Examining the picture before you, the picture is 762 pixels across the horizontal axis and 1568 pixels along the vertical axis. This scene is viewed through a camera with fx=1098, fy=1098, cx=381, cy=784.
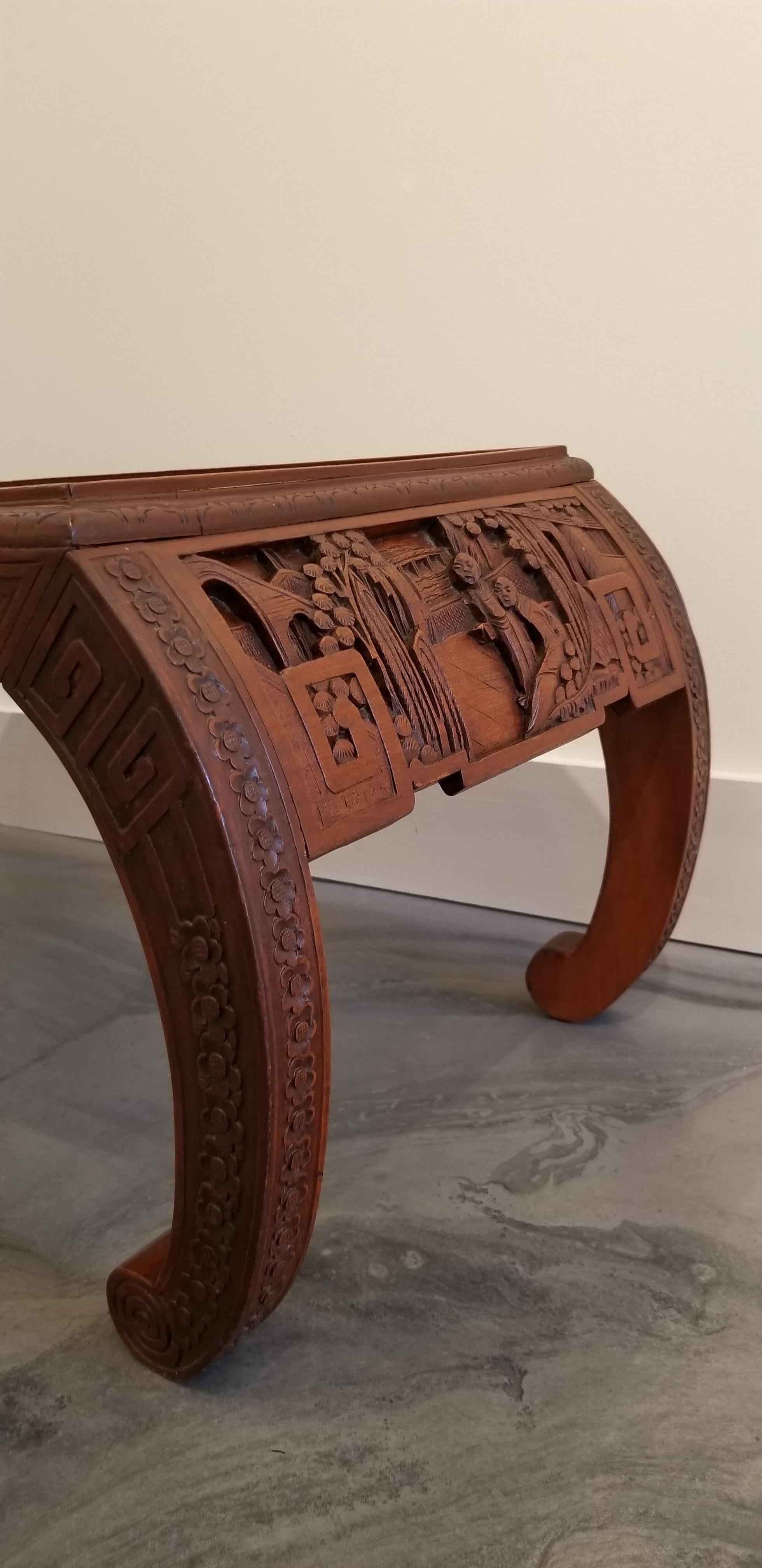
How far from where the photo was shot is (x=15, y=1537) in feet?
1.86

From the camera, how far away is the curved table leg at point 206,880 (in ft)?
1.76

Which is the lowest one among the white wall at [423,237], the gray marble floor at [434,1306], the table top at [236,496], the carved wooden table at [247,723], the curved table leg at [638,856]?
the gray marble floor at [434,1306]

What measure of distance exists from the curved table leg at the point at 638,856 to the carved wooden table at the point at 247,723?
231mm

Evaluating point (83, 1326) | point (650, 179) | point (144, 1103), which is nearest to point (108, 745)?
point (83, 1326)

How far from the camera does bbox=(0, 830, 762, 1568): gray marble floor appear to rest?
577mm

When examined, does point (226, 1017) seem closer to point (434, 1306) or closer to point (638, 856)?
point (434, 1306)

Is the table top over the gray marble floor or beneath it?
over

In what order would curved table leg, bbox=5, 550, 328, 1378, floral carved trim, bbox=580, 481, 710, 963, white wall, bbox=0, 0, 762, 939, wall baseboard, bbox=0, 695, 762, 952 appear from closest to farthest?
1. curved table leg, bbox=5, 550, 328, 1378
2. floral carved trim, bbox=580, 481, 710, 963
3. white wall, bbox=0, 0, 762, 939
4. wall baseboard, bbox=0, 695, 762, 952

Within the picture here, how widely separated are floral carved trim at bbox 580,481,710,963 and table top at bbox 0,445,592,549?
10 cm

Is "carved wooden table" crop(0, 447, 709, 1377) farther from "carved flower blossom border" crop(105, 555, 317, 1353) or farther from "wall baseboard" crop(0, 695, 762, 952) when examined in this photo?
"wall baseboard" crop(0, 695, 762, 952)

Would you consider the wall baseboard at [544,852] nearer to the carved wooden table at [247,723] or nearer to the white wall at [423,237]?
the white wall at [423,237]

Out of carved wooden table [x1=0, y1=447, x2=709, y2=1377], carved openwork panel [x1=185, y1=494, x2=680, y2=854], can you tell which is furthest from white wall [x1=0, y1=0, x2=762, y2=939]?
carved wooden table [x1=0, y1=447, x2=709, y2=1377]

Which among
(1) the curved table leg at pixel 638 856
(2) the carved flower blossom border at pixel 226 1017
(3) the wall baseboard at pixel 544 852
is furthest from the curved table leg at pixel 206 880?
(3) the wall baseboard at pixel 544 852

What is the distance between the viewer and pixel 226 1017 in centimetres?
57
